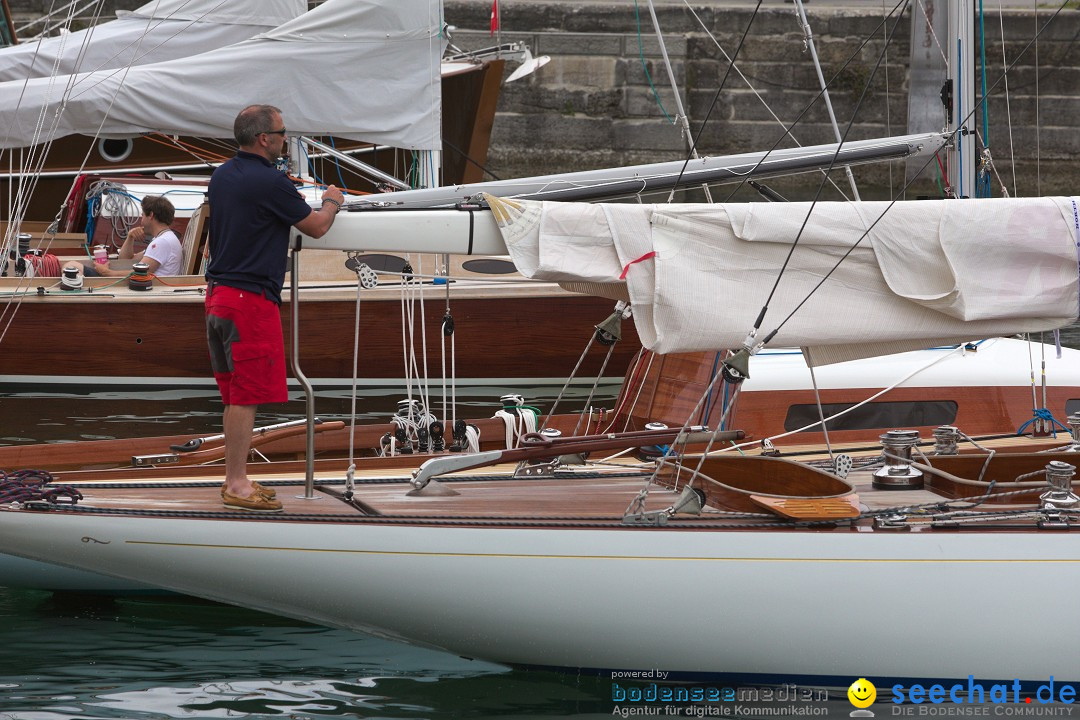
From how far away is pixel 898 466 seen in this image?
4.65 metres

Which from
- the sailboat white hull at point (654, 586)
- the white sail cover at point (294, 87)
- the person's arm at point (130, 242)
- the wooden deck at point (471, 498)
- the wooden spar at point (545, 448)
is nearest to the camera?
the sailboat white hull at point (654, 586)

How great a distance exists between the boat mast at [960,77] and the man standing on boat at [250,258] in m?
4.17

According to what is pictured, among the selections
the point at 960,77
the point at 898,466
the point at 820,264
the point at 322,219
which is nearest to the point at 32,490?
the point at 322,219

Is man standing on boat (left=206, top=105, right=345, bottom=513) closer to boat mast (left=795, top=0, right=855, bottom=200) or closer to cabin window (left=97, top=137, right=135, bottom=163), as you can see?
boat mast (left=795, top=0, right=855, bottom=200)

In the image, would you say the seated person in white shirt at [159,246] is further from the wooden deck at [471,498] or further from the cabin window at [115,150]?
the wooden deck at [471,498]

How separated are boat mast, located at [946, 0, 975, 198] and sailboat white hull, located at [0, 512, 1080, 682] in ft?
11.7

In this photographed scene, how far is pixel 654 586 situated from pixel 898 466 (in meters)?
1.24

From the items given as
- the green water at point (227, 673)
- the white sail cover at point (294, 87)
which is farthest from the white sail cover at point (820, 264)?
the white sail cover at point (294, 87)

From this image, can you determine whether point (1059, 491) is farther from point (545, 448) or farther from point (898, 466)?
point (545, 448)

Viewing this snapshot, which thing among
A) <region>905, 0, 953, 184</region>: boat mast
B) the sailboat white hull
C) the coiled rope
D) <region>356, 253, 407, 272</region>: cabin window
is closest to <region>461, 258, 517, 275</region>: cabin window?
<region>356, 253, 407, 272</region>: cabin window

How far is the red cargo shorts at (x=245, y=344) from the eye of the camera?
4051 millimetres

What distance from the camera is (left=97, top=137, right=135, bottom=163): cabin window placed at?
13.1 m

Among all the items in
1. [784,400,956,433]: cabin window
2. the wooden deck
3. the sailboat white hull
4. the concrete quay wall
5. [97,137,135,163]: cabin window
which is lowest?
the sailboat white hull

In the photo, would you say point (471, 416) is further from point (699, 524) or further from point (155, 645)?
point (699, 524)
